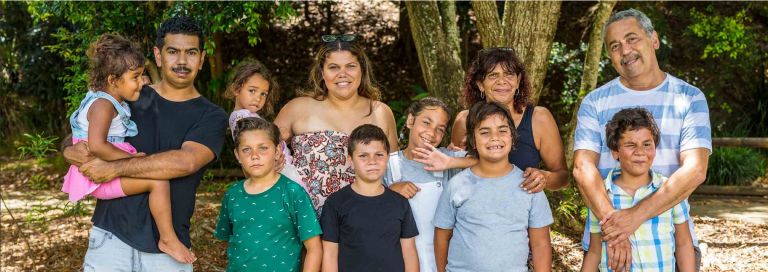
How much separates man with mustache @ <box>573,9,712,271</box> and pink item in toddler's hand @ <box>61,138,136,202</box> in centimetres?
187

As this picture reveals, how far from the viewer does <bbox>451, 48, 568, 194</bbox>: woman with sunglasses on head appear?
327cm

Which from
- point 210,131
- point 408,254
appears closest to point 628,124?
point 408,254

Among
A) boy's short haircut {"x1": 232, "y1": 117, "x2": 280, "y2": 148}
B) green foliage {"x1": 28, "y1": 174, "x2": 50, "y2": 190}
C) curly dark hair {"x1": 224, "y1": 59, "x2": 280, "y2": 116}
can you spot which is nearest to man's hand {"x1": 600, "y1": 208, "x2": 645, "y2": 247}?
boy's short haircut {"x1": 232, "y1": 117, "x2": 280, "y2": 148}

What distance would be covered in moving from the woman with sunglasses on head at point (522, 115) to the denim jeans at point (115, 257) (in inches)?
62.3

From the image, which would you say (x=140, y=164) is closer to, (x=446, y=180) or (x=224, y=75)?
(x=446, y=180)

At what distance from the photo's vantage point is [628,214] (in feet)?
9.67

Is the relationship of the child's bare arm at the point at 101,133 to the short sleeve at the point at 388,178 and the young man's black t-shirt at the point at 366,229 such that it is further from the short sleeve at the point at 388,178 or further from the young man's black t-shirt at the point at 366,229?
the short sleeve at the point at 388,178

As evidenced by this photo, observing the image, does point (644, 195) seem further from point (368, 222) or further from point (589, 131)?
point (368, 222)

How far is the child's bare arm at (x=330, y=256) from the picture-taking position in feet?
10.4

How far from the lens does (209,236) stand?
21.6 ft

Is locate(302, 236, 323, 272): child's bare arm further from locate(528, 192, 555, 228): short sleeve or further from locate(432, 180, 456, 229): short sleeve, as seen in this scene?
locate(528, 192, 555, 228): short sleeve

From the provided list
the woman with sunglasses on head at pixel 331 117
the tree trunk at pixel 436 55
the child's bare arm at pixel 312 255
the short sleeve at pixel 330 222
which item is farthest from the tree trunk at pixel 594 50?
the child's bare arm at pixel 312 255

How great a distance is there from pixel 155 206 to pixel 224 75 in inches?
269

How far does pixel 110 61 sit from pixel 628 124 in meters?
2.09
